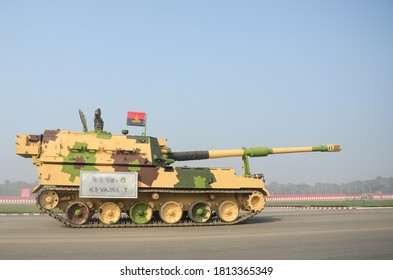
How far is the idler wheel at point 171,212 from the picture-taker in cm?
1572

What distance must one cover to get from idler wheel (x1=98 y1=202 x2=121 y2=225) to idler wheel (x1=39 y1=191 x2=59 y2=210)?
1.85 m

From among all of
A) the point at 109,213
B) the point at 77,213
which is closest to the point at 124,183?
the point at 109,213

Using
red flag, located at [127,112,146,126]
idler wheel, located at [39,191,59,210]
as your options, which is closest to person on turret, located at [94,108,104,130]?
red flag, located at [127,112,146,126]

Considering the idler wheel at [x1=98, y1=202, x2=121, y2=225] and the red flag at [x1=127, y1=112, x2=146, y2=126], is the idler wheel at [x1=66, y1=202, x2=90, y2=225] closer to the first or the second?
the idler wheel at [x1=98, y1=202, x2=121, y2=225]

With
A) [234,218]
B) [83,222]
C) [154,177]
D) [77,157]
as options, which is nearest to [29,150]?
[77,157]

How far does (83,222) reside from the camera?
1476 cm

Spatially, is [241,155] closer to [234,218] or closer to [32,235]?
[234,218]

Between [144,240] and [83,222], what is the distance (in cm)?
505

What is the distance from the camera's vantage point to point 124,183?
595 inches

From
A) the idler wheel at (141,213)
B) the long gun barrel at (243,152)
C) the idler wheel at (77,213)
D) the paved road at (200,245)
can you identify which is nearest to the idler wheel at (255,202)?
the long gun barrel at (243,152)

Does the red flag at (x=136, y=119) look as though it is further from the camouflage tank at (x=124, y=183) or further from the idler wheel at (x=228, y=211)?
the idler wheel at (x=228, y=211)

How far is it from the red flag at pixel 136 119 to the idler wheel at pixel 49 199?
17.8 ft

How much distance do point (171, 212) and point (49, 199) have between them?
5.19 metres

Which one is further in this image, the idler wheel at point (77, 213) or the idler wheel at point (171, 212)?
the idler wheel at point (171, 212)
